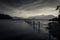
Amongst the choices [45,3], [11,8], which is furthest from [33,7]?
[11,8]

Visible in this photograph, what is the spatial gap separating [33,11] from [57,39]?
2552 mm

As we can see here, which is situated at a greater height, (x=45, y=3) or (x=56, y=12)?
(x=45, y=3)

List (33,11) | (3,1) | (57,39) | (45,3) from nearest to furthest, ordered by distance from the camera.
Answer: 1. (57,39)
2. (3,1)
3. (45,3)
4. (33,11)

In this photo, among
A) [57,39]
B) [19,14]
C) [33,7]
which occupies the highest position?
[33,7]

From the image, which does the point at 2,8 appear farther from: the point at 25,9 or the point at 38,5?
the point at 38,5

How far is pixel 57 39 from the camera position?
3303 millimetres

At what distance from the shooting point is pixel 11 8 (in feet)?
17.4

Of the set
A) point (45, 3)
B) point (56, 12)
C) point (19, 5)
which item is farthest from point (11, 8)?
point (56, 12)

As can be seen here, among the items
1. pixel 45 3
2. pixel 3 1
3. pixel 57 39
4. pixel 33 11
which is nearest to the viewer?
pixel 57 39

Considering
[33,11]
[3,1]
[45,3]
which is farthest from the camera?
[33,11]

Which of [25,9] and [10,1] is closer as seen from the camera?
[10,1]

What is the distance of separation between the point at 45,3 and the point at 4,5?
1994 millimetres

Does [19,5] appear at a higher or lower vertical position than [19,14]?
higher

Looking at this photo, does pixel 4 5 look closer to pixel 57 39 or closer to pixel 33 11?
pixel 33 11
